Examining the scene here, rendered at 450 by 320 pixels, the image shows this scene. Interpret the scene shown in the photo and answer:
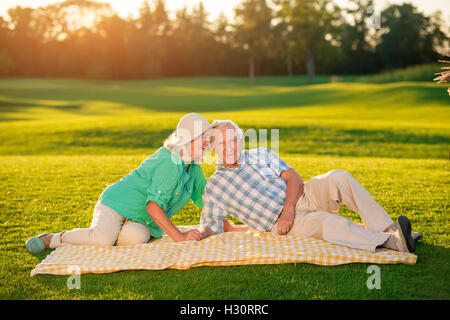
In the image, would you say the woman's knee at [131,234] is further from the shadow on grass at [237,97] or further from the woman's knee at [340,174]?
the shadow on grass at [237,97]

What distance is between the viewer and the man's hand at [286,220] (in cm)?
421

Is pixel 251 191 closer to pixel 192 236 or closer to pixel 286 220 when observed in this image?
pixel 286 220

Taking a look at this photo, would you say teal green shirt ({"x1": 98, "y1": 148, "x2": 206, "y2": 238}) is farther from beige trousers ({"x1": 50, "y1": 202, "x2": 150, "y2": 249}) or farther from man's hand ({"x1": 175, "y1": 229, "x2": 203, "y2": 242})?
man's hand ({"x1": 175, "y1": 229, "x2": 203, "y2": 242})

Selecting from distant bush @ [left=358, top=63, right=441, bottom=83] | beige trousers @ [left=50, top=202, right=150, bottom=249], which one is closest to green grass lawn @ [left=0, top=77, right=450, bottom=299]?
beige trousers @ [left=50, top=202, right=150, bottom=249]

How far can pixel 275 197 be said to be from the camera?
4.25 metres

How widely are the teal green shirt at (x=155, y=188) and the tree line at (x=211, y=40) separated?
45.8m

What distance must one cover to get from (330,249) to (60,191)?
4.50 m

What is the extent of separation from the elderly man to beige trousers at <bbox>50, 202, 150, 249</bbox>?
667 millimetres

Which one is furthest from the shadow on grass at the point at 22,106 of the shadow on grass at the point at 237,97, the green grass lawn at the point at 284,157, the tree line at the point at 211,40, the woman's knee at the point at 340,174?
the woman's knee at the point at 340,174

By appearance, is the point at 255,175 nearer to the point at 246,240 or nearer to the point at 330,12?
the point at 246,240

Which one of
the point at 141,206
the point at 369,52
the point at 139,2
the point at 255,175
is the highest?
the point at 139,2

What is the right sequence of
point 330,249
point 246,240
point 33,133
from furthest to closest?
point 33,133, point 246,240, point 330,249
